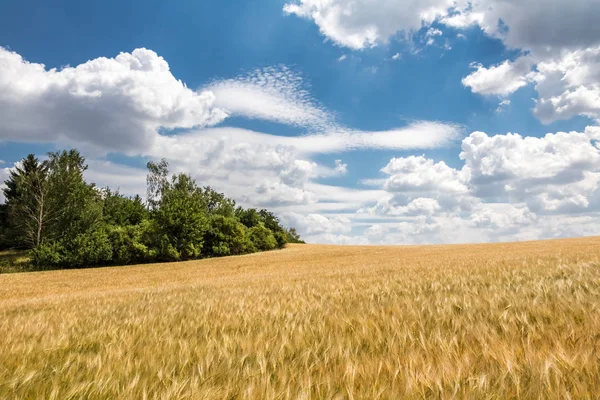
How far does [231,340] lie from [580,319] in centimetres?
294

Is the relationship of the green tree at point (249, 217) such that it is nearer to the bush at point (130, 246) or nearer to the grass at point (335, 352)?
the bush at point (130, 246)

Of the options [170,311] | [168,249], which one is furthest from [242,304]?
[168,249]

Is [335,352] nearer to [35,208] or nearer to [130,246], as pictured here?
[130,246]

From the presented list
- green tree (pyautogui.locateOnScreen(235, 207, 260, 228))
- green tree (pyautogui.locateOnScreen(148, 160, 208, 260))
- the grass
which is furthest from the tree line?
the grass

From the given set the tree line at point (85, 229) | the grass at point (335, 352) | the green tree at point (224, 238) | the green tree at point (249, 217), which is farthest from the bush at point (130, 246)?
the grass at point (335, 352)

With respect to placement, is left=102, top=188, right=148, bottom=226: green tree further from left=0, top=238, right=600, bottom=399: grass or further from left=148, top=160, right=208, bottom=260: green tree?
left=0, top=238, right=600, bottom=399: grass

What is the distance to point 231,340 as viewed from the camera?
10.1 feet

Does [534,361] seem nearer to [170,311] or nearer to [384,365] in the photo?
[384,365]

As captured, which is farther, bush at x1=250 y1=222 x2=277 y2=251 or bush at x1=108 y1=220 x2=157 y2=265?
bush at x1=250 y1=222 x2=277 y2=251

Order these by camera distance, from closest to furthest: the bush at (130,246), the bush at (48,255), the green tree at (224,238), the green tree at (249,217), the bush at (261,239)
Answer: the bush at (48,255) → the bush at (130,246) → the green tree at (224,238) → the bush at (261,239) → the green tree at (249,217)

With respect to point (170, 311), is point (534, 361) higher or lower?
higher

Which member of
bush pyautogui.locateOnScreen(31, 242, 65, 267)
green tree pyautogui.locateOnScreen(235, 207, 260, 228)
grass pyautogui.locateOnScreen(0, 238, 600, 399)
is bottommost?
bush pyautogui.locateOnScreen(31, 242, 65, 267)

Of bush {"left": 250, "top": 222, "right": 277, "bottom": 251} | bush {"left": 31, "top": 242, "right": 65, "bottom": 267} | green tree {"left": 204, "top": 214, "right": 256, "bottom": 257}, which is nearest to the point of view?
bush {"left": 31, "top": 242, "right": 65, "bottom": 267}

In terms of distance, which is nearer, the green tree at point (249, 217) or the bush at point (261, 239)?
the bush at point (261, 239)
